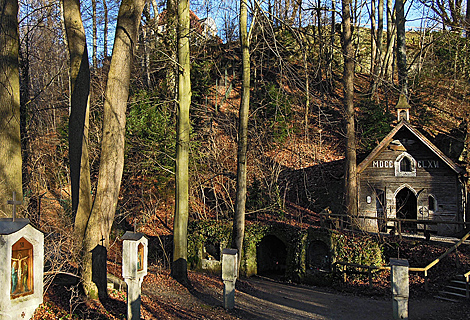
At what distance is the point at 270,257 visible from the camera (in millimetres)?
18406

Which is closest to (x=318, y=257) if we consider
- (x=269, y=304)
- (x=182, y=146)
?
(x=269, y=304)

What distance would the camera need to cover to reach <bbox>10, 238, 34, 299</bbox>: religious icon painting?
13.8ft

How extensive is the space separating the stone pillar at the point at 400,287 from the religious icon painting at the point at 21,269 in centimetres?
717

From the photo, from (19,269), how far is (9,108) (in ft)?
17.2

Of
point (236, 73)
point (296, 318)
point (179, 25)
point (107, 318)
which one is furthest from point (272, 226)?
point (236, 73)

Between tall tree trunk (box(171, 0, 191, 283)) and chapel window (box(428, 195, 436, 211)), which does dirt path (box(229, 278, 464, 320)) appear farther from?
chapel window (box(428, 195, 436, 211))

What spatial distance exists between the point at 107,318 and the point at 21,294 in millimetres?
3744

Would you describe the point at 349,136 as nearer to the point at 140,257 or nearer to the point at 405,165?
the point at 405,165

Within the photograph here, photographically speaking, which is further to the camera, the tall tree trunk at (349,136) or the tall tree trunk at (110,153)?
the tall tree trunk at (349,136)

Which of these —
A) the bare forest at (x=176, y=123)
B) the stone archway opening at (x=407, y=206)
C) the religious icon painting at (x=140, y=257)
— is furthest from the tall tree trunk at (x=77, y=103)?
the stone archway opening at (x=407, y=206)

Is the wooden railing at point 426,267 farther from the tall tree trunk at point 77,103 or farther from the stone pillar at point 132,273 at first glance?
the tall tree trunk at point 77,103

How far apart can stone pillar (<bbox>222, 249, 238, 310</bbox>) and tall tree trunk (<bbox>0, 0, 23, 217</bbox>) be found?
15.4 ft

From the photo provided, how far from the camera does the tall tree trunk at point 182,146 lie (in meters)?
12.5

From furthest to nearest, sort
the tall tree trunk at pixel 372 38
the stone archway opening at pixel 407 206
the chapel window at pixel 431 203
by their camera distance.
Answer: the tall tree trunk at pixel 372 38, the stone archway opening at pixel 407 206, the chapel window at pixel 431 203
